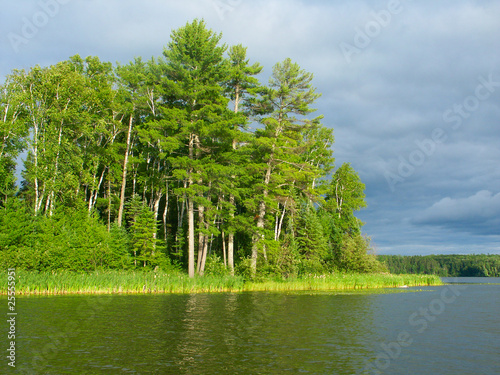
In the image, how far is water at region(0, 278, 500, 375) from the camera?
1105 centimetres

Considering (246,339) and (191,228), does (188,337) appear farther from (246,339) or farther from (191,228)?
(191,228)

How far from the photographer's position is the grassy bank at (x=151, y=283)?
27.8 meters

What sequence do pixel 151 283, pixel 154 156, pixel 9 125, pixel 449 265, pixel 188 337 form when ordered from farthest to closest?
1. pixel 449 265
2. pixel 154 156
3. pixel 9 125
4. pixel 151 283
5. pixel 188 337

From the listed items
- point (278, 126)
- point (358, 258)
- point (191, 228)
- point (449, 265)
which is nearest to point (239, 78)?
point (278, 126)

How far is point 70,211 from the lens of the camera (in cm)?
3722

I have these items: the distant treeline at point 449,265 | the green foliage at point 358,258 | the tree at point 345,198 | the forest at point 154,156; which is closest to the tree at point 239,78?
the forest at point 154,156

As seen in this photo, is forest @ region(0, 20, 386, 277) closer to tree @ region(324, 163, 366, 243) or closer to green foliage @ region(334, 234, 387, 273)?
green foliage @ region(334, 234, 387, 273)

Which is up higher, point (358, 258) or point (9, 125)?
point (9, 125)

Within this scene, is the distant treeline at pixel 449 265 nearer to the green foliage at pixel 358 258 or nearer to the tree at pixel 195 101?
the green foliage at pixel 358 258

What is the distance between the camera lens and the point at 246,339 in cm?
1448

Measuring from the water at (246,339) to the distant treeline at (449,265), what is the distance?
12788cm

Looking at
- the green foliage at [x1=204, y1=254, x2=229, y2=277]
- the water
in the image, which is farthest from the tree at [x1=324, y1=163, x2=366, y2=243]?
the water

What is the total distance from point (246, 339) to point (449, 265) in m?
Result: 168

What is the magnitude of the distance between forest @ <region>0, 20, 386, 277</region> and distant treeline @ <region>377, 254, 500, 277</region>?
363ft
